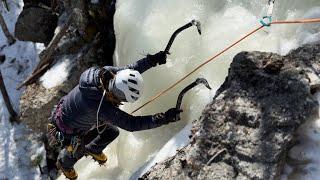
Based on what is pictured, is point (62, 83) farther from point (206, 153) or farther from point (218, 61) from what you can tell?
point (206, 153)

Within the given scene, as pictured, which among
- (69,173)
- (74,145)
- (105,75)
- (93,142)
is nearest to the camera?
(105,75)

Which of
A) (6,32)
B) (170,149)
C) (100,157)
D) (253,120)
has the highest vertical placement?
(253,120)

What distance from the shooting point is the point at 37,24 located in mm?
10438

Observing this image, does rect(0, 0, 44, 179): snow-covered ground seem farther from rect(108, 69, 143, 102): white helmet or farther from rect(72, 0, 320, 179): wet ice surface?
rect(108, 69, 143, 102): white helmet

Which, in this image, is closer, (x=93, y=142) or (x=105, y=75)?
(x=105, y=75)

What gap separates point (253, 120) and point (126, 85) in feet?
4.58

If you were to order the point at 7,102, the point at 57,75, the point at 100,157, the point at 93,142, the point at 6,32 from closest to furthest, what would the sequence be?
the point at 93,142 < the point at 100,157 < the point at 57,75 < the point at 7,102 < the point at 6,32

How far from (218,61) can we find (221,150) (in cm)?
228

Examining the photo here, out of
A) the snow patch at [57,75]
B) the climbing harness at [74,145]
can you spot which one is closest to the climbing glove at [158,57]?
the climbing harness at [74,145]

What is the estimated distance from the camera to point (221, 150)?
4.66 meters

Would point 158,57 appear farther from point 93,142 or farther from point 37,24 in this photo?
point 37,24

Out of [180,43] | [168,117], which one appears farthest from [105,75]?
[180,43]

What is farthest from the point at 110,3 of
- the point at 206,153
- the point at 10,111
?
the point at 206,153

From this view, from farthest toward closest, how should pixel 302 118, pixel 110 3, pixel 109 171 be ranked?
pixel 110 3 < pixel 109 171 < pixel 302 118
